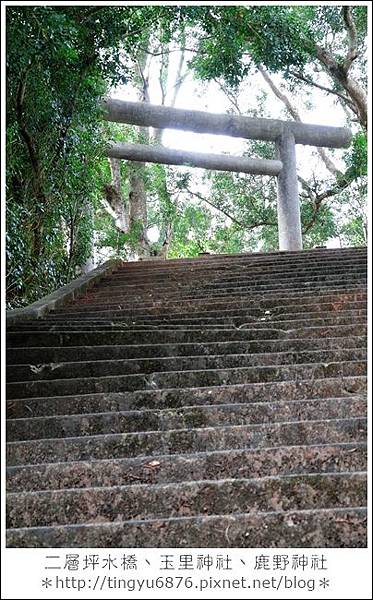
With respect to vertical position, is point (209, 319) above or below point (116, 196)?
below

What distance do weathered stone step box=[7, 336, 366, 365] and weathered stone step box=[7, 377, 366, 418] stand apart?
65 centimetres

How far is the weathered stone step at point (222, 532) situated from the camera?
5.38ft

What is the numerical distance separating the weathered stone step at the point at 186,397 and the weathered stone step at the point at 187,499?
0.78m

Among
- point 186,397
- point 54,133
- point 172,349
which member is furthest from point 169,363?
point 54,133

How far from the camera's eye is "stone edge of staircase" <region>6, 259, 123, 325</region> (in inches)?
178

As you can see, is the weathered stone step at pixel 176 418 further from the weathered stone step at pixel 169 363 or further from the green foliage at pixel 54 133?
the green foliage at pixel 54 133

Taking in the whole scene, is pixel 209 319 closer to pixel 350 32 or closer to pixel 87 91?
pixel 87 91

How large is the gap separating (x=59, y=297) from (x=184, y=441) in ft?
10.7

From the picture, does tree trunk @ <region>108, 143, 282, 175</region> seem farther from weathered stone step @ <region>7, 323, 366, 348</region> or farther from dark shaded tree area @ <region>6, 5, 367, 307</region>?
weathered stone step @ <region>7, 323, 366, 348</region>

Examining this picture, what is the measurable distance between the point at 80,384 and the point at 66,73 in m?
3.90

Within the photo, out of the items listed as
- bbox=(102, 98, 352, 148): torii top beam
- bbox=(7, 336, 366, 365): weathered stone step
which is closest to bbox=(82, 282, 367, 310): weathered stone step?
bbox=(7, 336, 366, 365): weathered stone step

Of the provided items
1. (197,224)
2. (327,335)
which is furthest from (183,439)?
(197,224)

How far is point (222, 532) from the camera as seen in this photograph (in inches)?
66.4

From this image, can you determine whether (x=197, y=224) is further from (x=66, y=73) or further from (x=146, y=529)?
(x=146, y=529)
